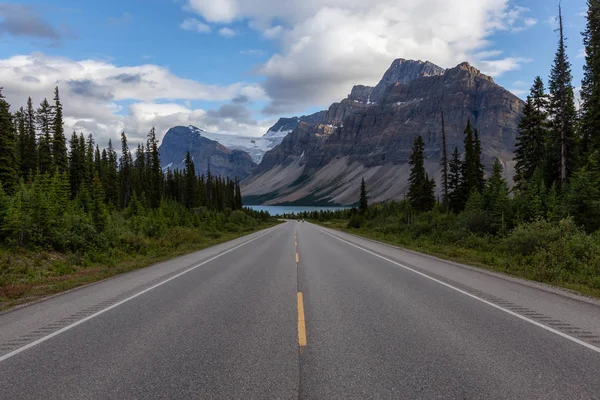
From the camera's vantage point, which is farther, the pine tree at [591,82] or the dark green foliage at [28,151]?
the dark green foliage at [28,151]

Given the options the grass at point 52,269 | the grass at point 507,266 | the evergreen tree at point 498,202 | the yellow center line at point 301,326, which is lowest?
the grass at point 507,266

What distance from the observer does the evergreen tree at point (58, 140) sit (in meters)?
46.5

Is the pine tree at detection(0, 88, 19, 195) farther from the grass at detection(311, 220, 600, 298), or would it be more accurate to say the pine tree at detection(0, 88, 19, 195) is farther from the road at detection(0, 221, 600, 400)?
the grass at detection(311, 220, 600, 298)

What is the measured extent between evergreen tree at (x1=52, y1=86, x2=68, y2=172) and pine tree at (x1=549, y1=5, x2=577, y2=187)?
2089 inches

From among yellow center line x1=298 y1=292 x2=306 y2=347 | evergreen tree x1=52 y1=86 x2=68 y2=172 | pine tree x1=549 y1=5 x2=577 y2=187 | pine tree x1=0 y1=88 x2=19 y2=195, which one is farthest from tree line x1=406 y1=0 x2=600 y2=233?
evergreen tree x1=52 y1=86 x2=68 y2=172

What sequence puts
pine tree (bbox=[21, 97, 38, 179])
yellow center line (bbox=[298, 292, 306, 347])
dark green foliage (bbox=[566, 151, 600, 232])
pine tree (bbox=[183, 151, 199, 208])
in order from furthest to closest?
pine tree (bbox=[183, 151, 199, 208]), pine tree (bbox=[21, 97, 38, 179]), dark green foliage (bbox=[566, 151, 600, 232]), yellow center line (bbox=[298, 292, 306, 347])

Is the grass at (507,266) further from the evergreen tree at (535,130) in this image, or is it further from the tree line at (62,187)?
the evergreen tree at (535,130)

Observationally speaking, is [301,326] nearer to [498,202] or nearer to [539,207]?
[498,202]

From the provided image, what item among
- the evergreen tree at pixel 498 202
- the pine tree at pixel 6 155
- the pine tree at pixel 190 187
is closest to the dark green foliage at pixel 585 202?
the evergreen tree at pixel 498 202

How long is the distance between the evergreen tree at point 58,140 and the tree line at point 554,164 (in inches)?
1883

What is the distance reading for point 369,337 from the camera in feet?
18.6

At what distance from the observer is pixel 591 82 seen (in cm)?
3953

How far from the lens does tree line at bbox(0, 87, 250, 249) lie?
1666cm

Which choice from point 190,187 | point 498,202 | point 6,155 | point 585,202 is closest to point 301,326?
point 585,202
